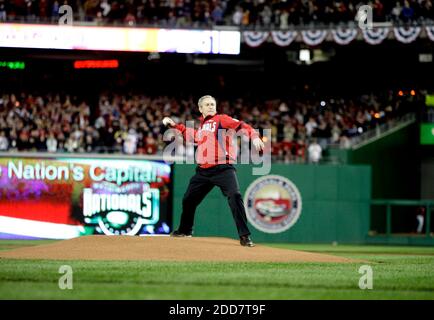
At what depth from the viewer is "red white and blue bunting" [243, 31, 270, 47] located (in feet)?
100

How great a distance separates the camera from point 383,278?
36.5 ft

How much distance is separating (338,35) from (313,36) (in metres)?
0.82

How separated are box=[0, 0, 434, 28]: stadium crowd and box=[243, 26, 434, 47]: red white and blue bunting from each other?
18.6 inches

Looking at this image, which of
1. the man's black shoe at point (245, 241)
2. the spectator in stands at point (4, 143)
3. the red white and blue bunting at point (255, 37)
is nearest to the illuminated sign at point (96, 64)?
the red white and blue bunting at point (255, 37)

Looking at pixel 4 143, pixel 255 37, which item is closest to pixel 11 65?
pixel 4 143

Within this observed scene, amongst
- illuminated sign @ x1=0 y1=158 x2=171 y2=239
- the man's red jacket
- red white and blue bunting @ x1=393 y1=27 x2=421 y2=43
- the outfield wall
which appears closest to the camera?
the man's red jacket

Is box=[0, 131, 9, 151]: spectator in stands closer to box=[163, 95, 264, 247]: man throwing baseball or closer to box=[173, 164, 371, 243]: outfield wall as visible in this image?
box=[173, 164, 371, 243]: outfield wall

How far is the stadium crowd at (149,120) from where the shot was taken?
27828 mm

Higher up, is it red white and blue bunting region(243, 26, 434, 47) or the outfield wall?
red white and blue bunting region(243, 26, 434, 47)

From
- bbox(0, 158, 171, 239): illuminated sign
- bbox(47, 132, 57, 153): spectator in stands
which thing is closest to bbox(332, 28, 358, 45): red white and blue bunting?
bbox(0, 158, 171, 239): illuminated sign

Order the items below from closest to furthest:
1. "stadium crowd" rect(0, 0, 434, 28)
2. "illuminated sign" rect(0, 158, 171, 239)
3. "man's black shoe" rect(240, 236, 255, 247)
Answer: "man's black shoe" rect(240, 236, 255, 247) < "illuminated sign" rect(0, 158, 171, 239) < "stadium crowd" rect(0, 0, 434, 28)

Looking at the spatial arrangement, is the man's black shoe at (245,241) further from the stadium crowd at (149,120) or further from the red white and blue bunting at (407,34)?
the red white and blue bunting at (407,34)

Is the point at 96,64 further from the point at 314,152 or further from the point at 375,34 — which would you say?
the point at 375,34

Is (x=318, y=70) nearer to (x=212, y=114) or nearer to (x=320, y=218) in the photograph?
(x=320, y=218)
